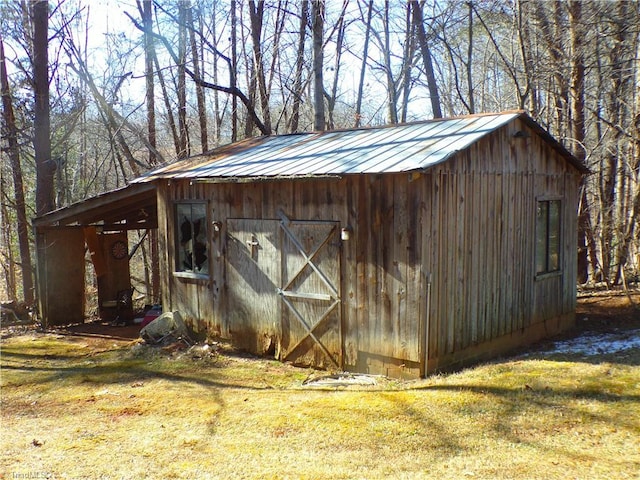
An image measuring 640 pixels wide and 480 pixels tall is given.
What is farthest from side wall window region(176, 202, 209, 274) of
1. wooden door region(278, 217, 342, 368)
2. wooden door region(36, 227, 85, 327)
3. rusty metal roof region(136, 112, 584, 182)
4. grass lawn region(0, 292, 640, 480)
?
wooden door region(36, 227, 85, 327)

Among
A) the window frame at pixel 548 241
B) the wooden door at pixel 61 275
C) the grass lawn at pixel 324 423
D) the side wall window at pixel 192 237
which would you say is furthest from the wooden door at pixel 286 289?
the wooden door at pixel 61 275

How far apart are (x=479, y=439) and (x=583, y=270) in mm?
10684

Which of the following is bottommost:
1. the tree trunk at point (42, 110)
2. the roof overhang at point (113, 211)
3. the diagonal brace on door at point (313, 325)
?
the diagonal brace on door at point (313, 325)

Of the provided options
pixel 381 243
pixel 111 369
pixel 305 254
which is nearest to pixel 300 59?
pixel 305 254

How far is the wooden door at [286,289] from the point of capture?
8141 millimetres

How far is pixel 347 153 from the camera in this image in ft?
27.8

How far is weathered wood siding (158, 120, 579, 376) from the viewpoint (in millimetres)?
7289

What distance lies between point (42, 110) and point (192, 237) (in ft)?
24.8

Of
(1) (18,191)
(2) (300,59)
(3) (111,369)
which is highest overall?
(2) (300,59)

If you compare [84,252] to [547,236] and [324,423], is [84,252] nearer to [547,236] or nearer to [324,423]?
[324,423]

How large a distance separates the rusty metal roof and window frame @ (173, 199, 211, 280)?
49 centimetres

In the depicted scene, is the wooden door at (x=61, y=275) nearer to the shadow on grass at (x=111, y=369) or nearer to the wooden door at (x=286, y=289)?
the shadow on grass at (x=111, y=369)

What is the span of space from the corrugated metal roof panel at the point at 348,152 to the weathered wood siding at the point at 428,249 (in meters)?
0.20

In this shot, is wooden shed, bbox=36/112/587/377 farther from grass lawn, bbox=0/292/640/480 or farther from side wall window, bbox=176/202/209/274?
grass lawn, bbox=0/292/640/480
